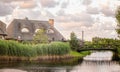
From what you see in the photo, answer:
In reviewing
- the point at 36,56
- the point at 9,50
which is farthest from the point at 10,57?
the point at 36,56

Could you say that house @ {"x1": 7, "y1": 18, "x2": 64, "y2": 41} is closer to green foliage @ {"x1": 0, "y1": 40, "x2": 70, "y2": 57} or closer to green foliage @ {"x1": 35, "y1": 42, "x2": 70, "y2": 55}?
green foliage @ {"x1": 35, "y1": 42, "x2": 70, "y2": 55}

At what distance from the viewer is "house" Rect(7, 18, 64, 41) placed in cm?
11112

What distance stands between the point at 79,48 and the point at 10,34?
2301 cm

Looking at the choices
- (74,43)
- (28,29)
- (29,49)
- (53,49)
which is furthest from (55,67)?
(28,29)

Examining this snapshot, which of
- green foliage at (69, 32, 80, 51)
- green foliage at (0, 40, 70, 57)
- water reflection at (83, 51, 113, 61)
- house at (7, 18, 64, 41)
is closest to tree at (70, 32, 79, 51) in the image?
green foliage at (69, 32, 80, 51)

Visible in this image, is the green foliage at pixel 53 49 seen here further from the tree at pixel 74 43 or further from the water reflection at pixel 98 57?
the tree at pixel 74 43

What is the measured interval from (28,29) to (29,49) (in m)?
40.1

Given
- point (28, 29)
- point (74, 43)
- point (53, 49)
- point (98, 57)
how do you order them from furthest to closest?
point (28, 29)
point (98, 57)
point (74, 43)
point (53, 49)

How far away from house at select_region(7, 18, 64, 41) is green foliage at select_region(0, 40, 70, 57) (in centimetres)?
2656

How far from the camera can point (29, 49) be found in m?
74.6

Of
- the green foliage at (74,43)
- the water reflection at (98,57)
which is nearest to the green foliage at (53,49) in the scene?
the water reflection at (98,57)

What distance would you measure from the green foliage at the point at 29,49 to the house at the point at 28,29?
2656cm

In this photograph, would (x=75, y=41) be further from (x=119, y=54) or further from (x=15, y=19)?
(x=15, y=19)

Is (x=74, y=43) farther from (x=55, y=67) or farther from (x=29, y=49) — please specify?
(x=55, y=67)
